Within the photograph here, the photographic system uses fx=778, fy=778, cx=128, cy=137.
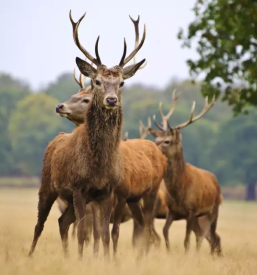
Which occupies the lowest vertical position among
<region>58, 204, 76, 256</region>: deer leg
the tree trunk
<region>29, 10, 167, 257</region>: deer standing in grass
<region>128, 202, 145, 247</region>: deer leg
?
the tree trunk

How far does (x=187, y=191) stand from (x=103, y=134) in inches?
187

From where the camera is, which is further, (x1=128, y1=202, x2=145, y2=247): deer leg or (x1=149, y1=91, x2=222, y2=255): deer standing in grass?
(x1=149, y1=91, x2=222, y2=255): deer standing in grass

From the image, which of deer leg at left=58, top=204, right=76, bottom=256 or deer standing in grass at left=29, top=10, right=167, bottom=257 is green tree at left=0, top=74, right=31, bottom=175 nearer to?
deer leg at left=58, top=204, right=76, bottom=256

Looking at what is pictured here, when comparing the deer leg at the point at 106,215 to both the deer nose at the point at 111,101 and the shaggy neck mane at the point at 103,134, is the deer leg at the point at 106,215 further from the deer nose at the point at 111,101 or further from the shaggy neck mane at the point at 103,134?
the deer nose at the point at 111,101

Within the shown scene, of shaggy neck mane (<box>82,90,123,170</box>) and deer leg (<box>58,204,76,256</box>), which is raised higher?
shaggy neck mane (<box>82,90,123,170</box>)

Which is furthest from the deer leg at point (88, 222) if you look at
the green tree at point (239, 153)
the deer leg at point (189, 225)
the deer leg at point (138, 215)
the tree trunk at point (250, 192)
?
the tree trunk at point (250, 192)

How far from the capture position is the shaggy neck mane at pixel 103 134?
822 cm

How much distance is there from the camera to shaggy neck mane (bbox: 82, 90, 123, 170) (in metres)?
8.22

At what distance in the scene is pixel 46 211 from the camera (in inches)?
354

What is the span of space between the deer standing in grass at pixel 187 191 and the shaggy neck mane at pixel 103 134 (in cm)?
422

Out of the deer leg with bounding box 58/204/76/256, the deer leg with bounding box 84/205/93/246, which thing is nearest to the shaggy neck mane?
the deer leg with bounding box 58/204/76/256

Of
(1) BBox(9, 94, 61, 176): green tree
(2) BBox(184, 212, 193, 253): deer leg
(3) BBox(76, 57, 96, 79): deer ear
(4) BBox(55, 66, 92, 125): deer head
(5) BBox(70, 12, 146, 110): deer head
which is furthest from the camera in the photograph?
(1) BBox(9, 94, 61, 176): green tree

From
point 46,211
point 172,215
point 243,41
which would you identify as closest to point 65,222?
point 46,211

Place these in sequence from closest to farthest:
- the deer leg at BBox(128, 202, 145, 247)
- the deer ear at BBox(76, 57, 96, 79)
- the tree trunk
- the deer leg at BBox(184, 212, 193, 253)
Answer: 1. the deer ear at BBox(76, 57, 96, 79)
2. the deer leg at BBox(128, 202, 145, 247)
3. the deer leg at BBox(184, 212, 193, 253)
4. the tree trunk
